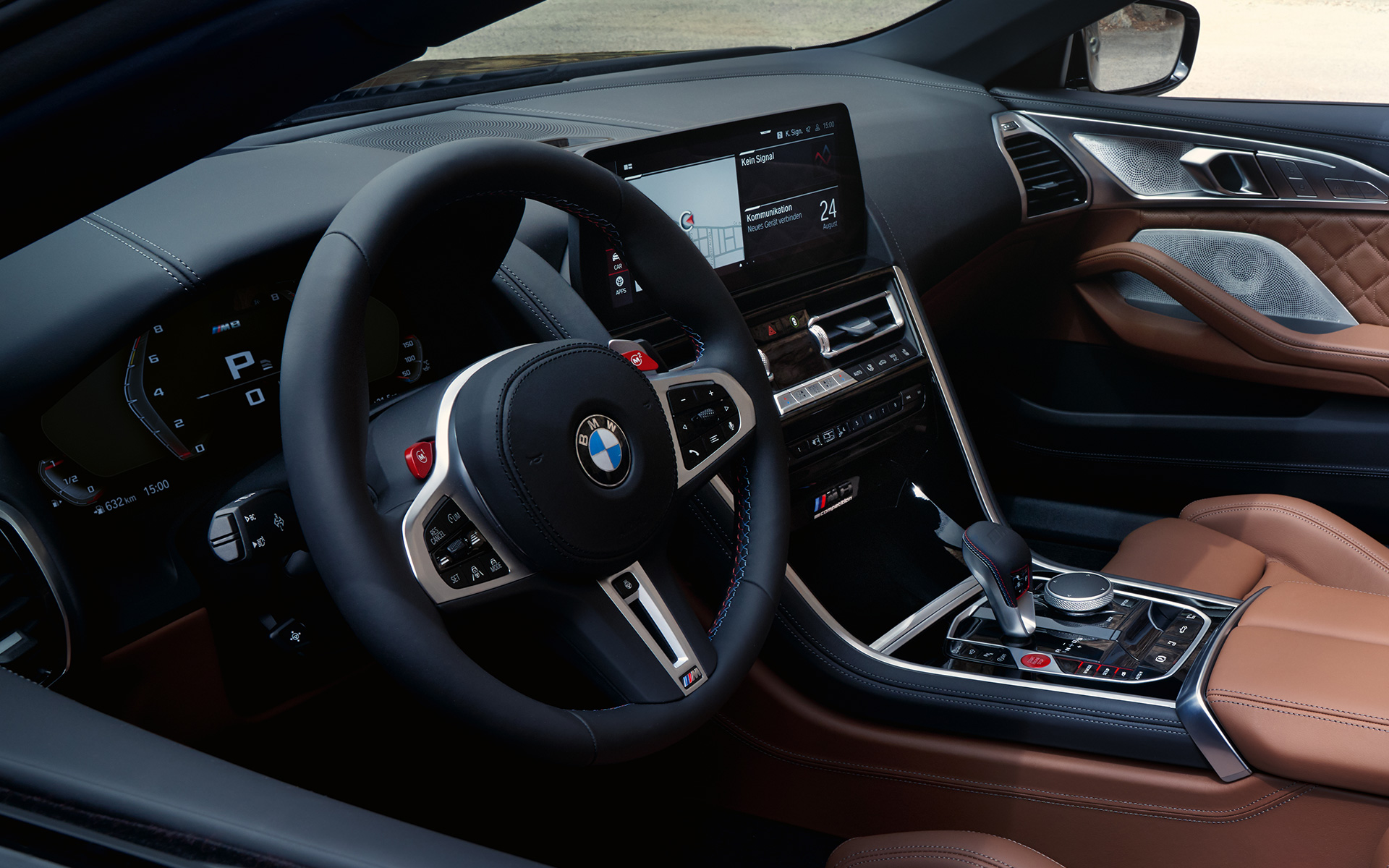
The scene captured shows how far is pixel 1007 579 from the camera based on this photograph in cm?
149

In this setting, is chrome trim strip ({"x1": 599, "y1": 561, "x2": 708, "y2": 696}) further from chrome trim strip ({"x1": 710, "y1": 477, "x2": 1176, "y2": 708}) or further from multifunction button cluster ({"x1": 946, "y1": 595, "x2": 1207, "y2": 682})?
multifunction button cluster ({"x1": 946, "y1": 595, "x2": 1207, "y2": 682})

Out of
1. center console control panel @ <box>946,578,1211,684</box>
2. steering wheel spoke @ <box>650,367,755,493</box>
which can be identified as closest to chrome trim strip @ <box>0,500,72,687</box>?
steering wheel spoke @ <box>650,367,755,493</box>

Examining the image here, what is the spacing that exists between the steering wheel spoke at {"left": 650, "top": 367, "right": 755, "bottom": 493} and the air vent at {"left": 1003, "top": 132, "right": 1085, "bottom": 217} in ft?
4.94

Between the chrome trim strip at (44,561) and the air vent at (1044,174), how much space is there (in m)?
2.05

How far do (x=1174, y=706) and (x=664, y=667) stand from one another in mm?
701

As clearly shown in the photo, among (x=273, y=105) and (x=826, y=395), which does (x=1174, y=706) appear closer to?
(x=826, y=395)

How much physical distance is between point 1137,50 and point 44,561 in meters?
2.63

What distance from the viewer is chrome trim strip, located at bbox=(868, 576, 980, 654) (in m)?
1.52

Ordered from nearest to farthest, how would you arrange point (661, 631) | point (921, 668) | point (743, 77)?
point (661, 631)
point (921, 668)
point (743, 77)

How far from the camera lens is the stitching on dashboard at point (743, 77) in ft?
6.29

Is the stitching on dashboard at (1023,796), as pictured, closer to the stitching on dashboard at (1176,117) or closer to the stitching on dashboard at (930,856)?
the stitching on dashboard at (930,856)

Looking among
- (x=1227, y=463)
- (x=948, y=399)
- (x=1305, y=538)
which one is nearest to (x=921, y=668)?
(x=948, y=399)

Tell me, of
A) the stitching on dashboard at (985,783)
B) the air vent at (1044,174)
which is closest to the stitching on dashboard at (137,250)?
the stitching on dashboard at (985,783)

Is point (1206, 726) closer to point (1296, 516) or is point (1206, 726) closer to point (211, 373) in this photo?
point (1296, 516)
